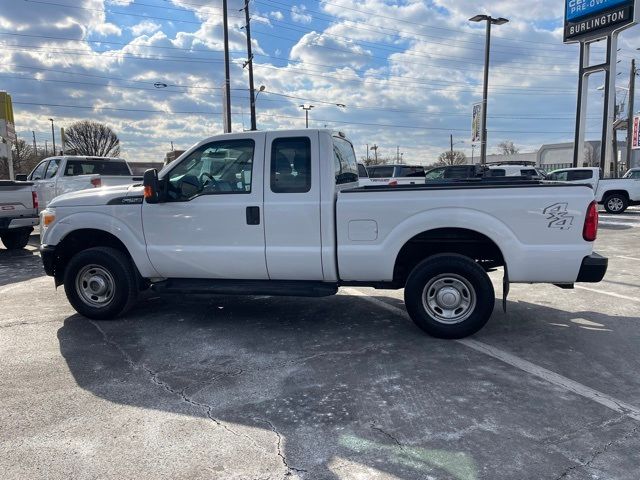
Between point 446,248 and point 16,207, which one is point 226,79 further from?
point 446,248

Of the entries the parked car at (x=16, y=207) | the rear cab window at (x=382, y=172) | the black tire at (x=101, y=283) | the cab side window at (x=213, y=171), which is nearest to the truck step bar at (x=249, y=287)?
the black tire at (x=101, y=283)

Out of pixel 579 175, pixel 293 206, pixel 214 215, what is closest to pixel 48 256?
pixel 214 215

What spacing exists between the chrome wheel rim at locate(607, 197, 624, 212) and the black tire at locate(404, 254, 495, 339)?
17577 millimetres

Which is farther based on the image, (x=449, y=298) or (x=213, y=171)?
(x=213, y=171)

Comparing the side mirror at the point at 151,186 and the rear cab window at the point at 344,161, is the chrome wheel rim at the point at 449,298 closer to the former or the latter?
the rear cab window at the point at 344,161

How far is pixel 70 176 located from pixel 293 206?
412 inches

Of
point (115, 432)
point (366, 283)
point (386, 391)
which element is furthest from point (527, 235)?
point (115, 432)

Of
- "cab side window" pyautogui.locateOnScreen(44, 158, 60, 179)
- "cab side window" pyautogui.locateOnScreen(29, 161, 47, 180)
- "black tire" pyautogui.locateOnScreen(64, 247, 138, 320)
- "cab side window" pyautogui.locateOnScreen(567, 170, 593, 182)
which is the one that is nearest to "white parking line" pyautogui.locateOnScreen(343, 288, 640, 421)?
"black tire" pyautogui.locateOnScreen(64, 247, 138, 320)

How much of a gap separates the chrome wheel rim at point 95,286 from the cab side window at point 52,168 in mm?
9062

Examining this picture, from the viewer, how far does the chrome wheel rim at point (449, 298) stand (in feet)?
15.9

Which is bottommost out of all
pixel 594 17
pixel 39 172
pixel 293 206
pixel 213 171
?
pixel 293 206

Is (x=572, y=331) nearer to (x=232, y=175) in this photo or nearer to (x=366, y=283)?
(x=366, y=283)

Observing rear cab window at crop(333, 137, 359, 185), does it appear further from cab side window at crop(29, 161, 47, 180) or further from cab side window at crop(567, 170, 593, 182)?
cab side window at crop(567, 170, 593, 182)

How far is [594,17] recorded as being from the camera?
2597 centimetres
